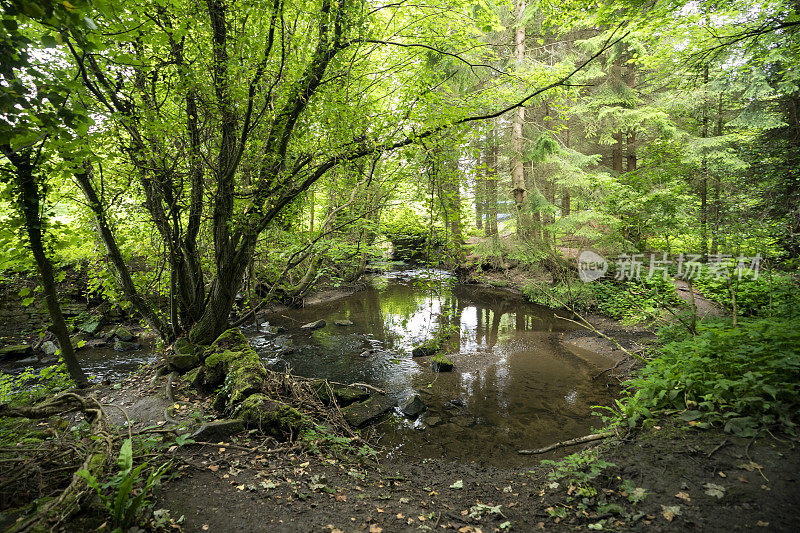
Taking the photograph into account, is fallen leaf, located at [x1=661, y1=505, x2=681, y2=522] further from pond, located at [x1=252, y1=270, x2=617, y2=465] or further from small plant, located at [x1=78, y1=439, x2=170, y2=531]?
small plant, located at [x1=78, y1=439, x2=170, y2=531]

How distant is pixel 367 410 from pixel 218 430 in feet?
9.32

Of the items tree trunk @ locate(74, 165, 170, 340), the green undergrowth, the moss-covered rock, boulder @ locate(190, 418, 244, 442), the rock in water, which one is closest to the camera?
boulder @ locate(190, 418, 244, 442)

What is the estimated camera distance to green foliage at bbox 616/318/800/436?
307 centimetres

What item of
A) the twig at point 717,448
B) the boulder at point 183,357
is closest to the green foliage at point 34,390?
the boulder at point 183,357

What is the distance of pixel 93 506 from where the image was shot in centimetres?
231

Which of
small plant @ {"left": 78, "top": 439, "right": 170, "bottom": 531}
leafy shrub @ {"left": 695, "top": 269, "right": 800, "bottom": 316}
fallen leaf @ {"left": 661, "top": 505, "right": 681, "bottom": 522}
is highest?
leafy shrub @ {"left": 695, "top": 269, "right": 800, "bottom": 316}

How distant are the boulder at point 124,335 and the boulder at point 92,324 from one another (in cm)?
62

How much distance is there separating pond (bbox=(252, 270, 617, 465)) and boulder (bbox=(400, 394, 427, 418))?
0.38ft

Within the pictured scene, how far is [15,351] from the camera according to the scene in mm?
9016

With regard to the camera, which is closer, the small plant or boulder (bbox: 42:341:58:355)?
the small plant

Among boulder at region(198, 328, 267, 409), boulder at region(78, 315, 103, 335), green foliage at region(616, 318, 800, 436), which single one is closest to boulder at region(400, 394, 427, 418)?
boulder at region(198, 328, 267, 409)

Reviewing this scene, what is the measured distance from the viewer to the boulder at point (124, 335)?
10648 mm

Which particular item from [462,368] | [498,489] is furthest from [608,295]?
[498,489]

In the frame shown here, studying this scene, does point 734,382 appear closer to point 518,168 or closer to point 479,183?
point 479,183
